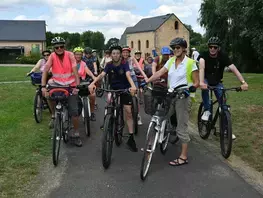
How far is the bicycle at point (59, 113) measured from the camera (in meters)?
5.99

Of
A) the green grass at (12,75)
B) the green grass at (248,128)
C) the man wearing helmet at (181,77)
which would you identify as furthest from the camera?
the green grass at (12,75)

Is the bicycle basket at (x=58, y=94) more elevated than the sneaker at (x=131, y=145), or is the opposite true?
the bicycle basket at (x=58, y=94)

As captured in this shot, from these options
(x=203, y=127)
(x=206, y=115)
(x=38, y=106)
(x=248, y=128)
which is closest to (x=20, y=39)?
(x=38, y=106)

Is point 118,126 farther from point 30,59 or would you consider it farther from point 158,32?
point 158,32

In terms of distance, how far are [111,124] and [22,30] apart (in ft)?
243

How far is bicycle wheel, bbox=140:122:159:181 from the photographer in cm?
527

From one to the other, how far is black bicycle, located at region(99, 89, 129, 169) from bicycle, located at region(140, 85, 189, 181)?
0.65 meters

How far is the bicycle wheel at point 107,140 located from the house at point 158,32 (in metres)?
76.7

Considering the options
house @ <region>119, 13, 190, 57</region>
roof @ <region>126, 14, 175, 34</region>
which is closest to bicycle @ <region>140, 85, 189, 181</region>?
house @ <region>119, 13, 190, 57</region>

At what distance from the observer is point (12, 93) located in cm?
1554

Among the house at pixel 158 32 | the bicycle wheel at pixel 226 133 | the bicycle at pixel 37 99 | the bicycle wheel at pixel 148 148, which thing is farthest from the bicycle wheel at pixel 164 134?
the house at pixel 158 32

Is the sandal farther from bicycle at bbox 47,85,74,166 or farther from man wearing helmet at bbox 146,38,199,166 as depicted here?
bicycle at bbox 47,85,74,166

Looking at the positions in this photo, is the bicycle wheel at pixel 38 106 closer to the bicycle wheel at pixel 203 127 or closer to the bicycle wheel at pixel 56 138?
the bicycle wheel at pixel 56 138

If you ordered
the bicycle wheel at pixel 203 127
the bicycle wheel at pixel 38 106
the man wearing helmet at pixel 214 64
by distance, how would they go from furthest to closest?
the bicycle wheel at pixel 38 106, the bicycle wheel at pixel 203 127, the man wearing helmet at pixel 214 64
